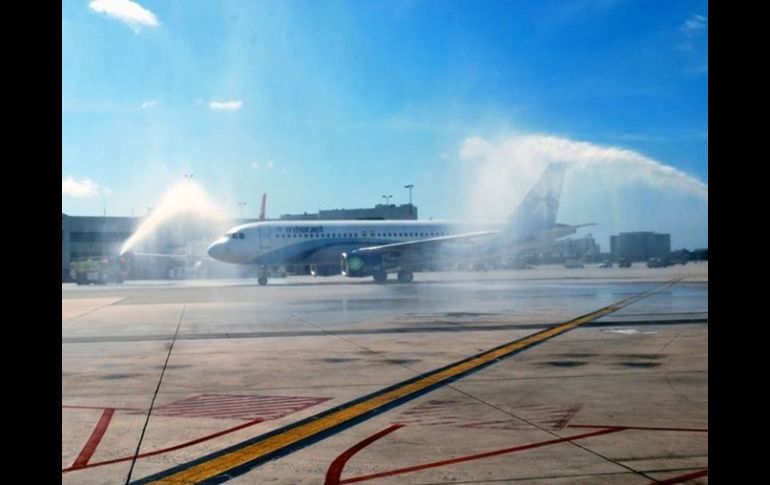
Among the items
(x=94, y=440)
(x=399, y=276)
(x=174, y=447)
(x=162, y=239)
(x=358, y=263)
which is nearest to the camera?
(x=174, y=447)

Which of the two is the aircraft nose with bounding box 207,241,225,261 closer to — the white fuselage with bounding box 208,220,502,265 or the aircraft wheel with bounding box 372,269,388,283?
the white fuselage with bounding box 208,220,502,265

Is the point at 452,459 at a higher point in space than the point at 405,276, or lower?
lower

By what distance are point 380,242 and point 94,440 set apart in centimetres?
4919

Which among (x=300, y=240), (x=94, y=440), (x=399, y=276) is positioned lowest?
(x=94, y=440)

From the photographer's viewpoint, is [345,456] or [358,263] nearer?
[345,456]

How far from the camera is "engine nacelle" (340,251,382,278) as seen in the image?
175 feet

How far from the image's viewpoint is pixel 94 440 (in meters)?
8.72

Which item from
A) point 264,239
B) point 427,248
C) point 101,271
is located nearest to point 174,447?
point 264,239

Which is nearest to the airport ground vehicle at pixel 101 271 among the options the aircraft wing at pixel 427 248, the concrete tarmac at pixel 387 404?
the aircraft wing at pixel 427 248

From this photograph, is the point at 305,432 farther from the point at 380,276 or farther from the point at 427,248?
the point at 427,248

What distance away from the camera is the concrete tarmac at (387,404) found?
739 cm

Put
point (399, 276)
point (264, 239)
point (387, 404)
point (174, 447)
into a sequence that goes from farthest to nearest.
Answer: point (399, 276), point (264, 239), point (387, 404), point (174, 447)
